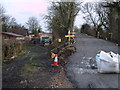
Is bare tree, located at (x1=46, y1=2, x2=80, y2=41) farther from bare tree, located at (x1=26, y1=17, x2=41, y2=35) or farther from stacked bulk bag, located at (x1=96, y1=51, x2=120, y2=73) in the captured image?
bare tree, located at (x1=26, y1=17, x2=41, y2=35)

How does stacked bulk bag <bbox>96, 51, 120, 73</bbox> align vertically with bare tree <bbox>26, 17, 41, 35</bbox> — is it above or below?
below

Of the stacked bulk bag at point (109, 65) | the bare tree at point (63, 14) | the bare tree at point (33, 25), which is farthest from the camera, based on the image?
the bare tree at point (33, 25)

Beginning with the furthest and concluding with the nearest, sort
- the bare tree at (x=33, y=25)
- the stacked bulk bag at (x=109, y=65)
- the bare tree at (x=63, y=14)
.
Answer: the bare tree at (x=33, y=25)
the bare tree at (x=63, y=14)
the stacked bulk bag at (x=109, y=65)

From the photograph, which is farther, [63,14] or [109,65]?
[63,14]

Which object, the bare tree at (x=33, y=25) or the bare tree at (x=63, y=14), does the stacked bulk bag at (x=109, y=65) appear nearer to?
the bare tree at (x=63, y=14)

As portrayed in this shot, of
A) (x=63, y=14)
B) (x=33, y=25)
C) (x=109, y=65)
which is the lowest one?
(x=109, y=65)

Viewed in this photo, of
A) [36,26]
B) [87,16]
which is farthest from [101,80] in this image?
[36,26]

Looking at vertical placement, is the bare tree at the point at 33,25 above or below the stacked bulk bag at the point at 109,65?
above

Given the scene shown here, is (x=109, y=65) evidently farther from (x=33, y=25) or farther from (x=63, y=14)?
(x=33, y=25)

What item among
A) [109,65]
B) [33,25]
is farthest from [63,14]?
[33,25]

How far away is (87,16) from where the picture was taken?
4500cm

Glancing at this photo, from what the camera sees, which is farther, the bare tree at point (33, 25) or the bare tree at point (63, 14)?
the bare tree at point (33, 25)

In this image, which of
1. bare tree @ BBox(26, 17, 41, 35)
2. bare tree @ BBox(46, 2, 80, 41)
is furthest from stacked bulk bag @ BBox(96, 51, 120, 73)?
bare tree @ BBox(26, 17, 41, 35)

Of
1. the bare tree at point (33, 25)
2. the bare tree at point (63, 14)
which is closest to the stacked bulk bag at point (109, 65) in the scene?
the bare tree at point (63, 14)
